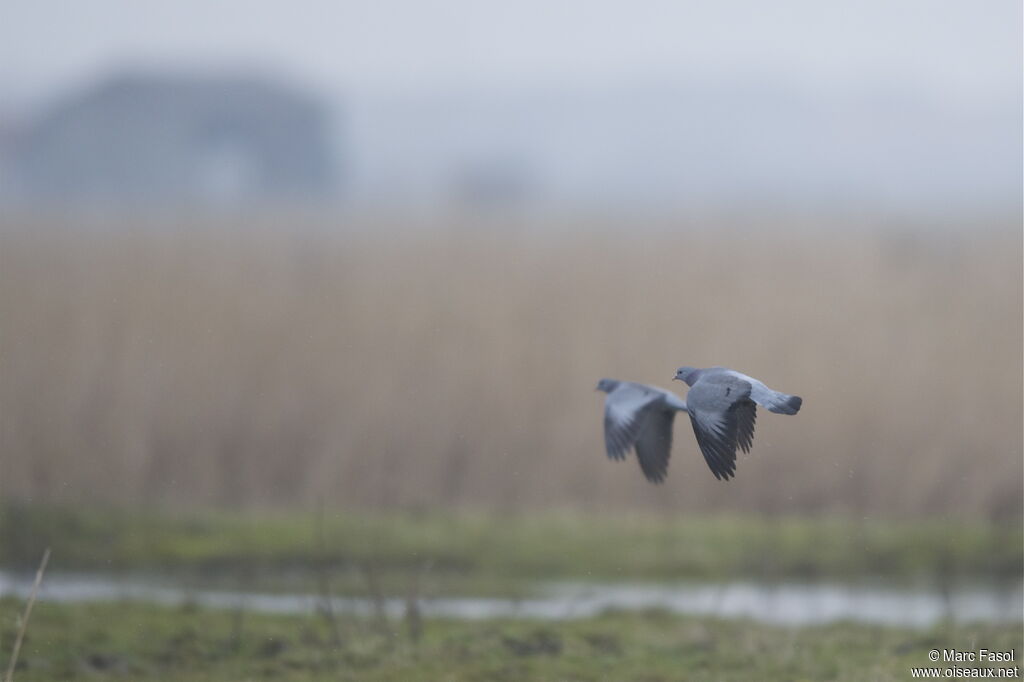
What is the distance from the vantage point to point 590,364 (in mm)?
9250

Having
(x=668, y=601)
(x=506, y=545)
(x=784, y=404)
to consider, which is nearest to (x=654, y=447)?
(x=784, y=404)

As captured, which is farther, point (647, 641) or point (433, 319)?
point (433, 319)

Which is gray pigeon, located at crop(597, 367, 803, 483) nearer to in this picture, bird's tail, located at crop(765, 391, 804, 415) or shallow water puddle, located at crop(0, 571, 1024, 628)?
bird's tail, located at crop(765, 391, 804, 415)

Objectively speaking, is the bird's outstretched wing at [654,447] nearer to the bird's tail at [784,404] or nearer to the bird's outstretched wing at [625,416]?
the bird's outstretched wing at [625,416]

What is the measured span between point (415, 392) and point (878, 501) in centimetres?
327

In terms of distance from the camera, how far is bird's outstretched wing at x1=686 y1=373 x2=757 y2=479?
3.54 metres

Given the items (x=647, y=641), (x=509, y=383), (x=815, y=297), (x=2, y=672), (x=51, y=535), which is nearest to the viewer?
(x=2, y=672)

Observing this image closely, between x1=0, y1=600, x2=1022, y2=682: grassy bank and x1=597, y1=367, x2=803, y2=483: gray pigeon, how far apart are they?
45.8 inches

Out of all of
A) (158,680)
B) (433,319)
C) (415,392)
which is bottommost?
(158,680)

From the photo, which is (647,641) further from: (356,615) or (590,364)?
(590,364)

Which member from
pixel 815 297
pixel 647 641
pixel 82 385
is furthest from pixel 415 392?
pixel 647 641

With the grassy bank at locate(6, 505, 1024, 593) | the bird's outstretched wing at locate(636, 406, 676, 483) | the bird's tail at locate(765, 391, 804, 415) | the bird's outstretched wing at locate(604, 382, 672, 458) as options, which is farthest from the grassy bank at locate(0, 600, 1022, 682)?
the grassy bank at locate(6, 505, 1024, 593)

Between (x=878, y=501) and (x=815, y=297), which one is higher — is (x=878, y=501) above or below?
below

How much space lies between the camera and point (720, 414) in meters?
3.56
